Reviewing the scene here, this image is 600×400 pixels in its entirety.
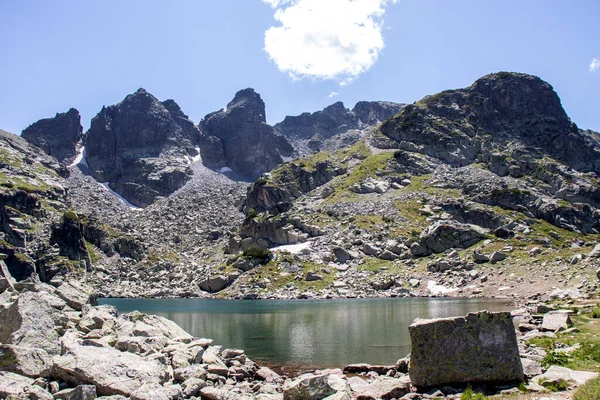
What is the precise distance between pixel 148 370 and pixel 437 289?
278 feet

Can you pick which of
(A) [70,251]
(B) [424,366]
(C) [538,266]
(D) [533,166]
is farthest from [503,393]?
(D) [533,166]

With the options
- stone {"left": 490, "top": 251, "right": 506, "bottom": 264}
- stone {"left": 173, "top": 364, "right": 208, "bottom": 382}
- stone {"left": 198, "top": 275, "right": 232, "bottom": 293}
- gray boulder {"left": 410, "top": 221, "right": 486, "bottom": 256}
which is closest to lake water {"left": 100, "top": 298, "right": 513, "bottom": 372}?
stone {"left": 173, "top": 364, "right": 208, "bottom": 382}

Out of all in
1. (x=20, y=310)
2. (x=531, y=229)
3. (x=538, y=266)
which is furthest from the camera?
(x=531, y=229)

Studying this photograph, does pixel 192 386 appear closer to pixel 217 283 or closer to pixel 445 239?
pixel 217 283

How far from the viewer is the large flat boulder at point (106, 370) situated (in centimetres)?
1591

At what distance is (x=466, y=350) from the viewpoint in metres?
17.0

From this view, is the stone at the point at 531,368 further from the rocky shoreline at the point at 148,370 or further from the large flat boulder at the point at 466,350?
the large flat boulder at the point at 466,350

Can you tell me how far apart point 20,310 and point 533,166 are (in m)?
208

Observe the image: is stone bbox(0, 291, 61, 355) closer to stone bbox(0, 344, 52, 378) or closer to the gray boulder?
stone bbox(0, 344, 52, 378)

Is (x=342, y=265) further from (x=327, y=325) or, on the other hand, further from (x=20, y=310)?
(x=20, y=310)

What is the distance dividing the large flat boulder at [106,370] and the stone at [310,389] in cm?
547

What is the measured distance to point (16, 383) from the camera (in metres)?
15.0

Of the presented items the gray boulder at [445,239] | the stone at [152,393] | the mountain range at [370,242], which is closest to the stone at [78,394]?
the stone at [152,393]

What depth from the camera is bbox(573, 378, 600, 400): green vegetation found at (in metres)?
11.5
